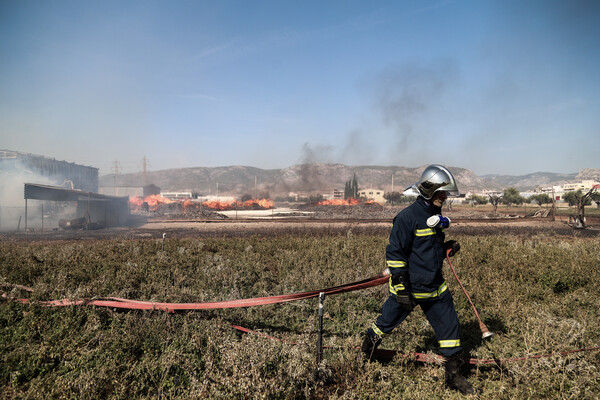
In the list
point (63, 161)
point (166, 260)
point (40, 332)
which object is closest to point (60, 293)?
point (40, 332)

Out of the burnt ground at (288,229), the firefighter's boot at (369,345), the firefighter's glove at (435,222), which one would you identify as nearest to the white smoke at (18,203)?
the burnt ground at (288,229)

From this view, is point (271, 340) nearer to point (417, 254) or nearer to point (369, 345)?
point (369, 345)

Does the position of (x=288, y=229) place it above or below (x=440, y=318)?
below

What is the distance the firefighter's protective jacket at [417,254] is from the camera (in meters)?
3.50

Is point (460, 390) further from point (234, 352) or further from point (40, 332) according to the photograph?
point (40, 332)

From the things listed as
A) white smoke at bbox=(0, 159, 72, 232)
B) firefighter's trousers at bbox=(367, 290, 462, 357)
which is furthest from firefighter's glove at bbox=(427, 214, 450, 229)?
white smoke at bbox=(0, 159, 72, 232)

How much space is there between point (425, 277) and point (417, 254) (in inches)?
9.7

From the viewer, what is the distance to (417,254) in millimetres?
3578

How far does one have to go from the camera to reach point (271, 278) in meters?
7.90

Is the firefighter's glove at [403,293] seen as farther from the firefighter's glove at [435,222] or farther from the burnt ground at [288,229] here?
the burnt ground at [288,229]

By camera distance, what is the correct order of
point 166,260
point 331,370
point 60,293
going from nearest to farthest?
1. point 331,370
2. point 60,293
3. point 166,260

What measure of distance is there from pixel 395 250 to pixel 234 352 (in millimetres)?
1943

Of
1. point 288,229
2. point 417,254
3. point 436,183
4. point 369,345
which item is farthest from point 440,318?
point 288,229

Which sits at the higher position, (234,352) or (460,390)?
(234,352)
